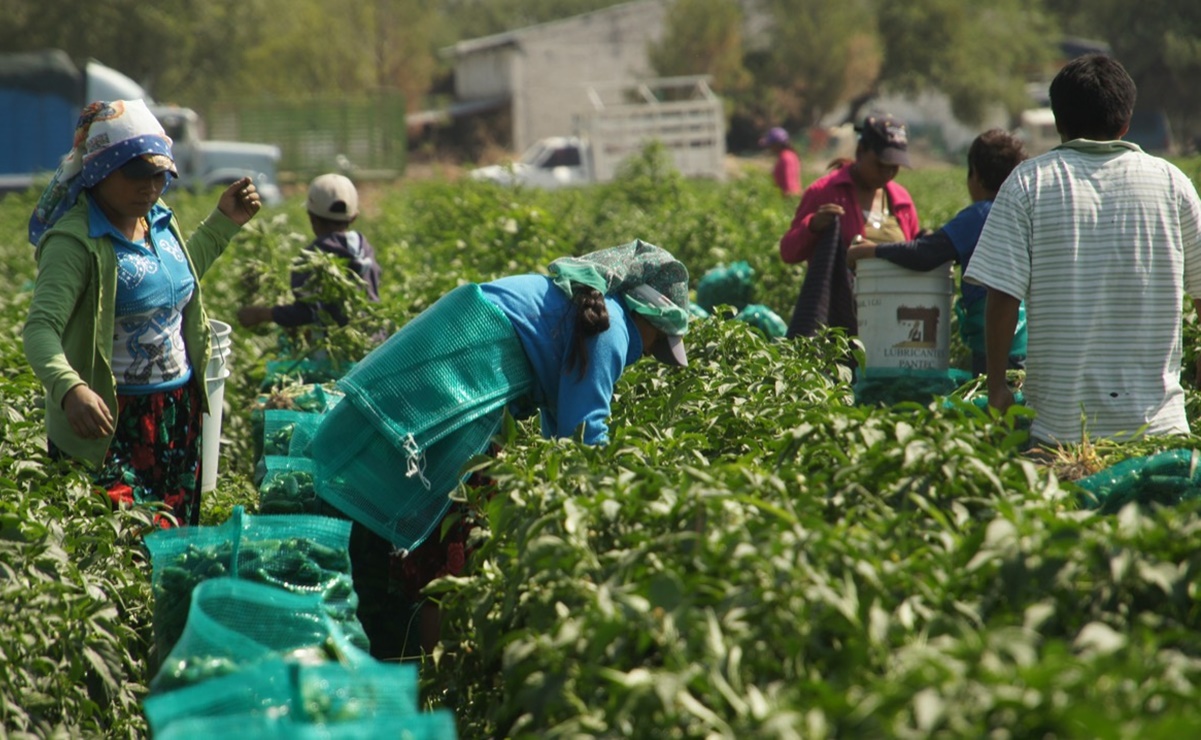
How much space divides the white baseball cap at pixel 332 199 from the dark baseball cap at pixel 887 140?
6.51ft

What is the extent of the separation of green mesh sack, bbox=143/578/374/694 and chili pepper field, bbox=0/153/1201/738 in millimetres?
275

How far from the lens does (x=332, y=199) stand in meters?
5.50

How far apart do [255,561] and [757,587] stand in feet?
4.40

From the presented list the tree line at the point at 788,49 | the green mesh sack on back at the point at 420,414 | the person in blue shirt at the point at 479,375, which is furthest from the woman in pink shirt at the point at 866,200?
the tree line at the point at 788,49

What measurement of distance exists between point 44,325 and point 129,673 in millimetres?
874

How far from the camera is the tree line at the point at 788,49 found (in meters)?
38.8

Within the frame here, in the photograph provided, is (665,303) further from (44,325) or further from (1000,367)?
(44,325)

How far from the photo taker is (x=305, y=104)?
33.3 m

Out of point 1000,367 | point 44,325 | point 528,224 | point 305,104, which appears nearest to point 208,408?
point 44,325

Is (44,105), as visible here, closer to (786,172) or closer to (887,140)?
(786,172)

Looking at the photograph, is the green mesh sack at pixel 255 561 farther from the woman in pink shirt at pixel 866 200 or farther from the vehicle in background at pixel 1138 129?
the vehicle in background at pixel 1138 129

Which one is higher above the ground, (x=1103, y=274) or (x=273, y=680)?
(x=1103, y=274)

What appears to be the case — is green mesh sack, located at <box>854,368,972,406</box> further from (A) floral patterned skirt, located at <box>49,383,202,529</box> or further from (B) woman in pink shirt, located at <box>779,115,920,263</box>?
(A) floral patterned skirt, located at <box>49,383,202,529</box>

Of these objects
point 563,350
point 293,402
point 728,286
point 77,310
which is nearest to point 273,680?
point 563,350
